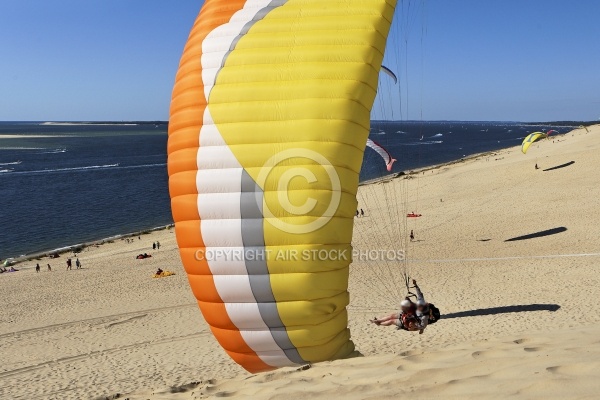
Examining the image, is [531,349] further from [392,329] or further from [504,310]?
[504,310]

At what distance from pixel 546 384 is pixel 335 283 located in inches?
98.0

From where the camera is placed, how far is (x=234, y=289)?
5703mm

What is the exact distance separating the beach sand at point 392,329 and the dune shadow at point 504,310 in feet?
0.15

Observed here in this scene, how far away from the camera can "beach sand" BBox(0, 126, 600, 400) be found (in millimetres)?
4145

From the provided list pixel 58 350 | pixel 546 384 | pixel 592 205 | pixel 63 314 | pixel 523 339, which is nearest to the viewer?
pixel 546 384

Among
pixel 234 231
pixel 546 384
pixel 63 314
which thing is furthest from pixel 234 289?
pixel 63 314

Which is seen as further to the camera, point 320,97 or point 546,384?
point 320,97

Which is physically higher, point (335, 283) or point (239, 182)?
point (239, 182)

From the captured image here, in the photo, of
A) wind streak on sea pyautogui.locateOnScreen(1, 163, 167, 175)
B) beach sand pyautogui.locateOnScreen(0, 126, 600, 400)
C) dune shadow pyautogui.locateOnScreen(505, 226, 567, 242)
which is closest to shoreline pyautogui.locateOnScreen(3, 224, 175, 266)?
beach sand pyautogui.locateOnScreen(0, 126, 600, 400)

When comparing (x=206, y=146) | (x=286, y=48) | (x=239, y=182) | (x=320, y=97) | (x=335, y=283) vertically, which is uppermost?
(x=286, y=48)

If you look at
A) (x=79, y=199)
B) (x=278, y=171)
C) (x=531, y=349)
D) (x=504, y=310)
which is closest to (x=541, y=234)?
(x=504, y=310)

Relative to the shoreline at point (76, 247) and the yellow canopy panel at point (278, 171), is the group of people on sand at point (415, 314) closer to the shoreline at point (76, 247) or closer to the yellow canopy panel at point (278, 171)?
the yellow canopy panel at point (278, 171)

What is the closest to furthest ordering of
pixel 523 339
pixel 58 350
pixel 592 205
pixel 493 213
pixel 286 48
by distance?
pixel 523 339, pixel 286 48, pixel 58 350, pixel 592 205, pixel 493 213

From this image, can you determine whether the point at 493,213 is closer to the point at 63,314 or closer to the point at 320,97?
the point at 63,314
